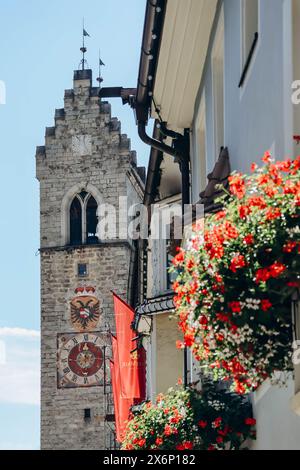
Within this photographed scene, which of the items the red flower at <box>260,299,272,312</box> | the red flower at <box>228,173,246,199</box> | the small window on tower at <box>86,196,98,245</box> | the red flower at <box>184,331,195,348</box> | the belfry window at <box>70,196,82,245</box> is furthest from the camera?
the belfry window at <box>70,196,82,245</box>

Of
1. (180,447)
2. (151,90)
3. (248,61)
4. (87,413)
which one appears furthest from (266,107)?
(87,413)

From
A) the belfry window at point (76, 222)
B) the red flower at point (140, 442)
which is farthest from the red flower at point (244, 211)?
the belfry window at point (76, 222)

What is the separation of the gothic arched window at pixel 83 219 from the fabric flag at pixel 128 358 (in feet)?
97.9

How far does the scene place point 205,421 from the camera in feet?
36.2

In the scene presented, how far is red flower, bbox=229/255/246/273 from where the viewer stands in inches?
287

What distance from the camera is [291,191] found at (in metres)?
7.19

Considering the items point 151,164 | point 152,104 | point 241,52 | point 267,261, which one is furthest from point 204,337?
point 151,164

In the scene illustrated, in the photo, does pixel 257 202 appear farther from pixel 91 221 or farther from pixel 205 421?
pixel 91 221

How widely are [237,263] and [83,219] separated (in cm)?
5276

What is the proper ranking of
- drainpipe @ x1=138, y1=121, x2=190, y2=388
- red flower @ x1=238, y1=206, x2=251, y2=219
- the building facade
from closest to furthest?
red flower @ x1=238, y1=206, x2=251, y2=219 < the building facade < drainpipe @ x1=138, y1=121, x2=190, y2=388

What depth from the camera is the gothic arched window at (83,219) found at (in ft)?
195

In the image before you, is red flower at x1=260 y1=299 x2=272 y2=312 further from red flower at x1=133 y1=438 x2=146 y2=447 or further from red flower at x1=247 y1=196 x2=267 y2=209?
red flower at x1=133 y1=438 x2=146 y2=447

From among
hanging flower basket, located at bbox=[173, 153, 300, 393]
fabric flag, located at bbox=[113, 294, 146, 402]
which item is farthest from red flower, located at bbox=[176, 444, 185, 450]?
fabric flag, located at bbox=[113, 294, 146, 402]
